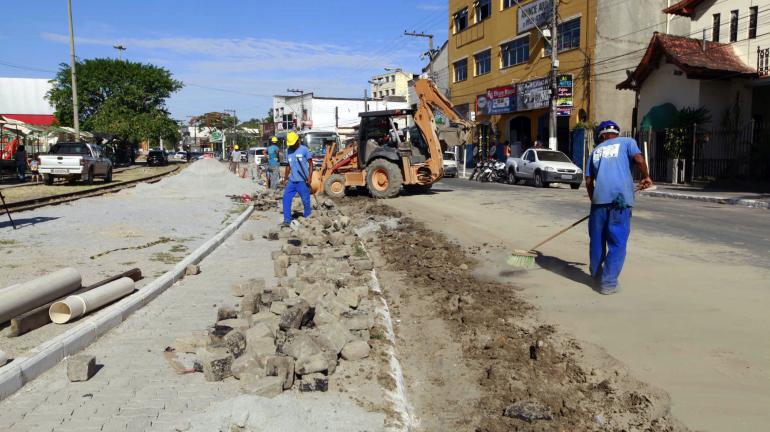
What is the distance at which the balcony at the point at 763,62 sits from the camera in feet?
72.7

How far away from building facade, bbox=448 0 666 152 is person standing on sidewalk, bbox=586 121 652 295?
23051 millimetres

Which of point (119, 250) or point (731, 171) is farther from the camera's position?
point (731, 171)

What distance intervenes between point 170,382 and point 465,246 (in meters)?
6.08

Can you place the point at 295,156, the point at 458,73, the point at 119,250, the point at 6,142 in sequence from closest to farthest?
the point at 119,250 → the point at 295,156 → the point at 6,142 → the point at 458,73

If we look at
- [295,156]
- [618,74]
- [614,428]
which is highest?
[618,74]

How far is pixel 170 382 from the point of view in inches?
153

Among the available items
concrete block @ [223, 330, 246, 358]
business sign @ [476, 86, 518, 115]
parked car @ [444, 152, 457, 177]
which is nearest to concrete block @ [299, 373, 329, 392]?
concrete block @ [223, 330, 246, 358]

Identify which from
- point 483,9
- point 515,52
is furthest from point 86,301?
point 483,9

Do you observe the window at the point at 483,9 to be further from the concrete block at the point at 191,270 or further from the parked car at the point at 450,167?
the concrete block at the point at 191,270

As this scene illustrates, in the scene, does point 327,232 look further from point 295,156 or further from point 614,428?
point 614,428

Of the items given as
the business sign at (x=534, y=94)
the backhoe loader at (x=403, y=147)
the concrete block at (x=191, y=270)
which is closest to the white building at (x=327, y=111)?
the business sign at (x=534, y=94)

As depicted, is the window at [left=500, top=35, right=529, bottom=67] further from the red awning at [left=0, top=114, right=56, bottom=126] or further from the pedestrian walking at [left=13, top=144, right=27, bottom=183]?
the red awning at [left=0, top=114, right=56, bottom=126]

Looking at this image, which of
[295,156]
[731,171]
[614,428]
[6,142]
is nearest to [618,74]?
[731,171]

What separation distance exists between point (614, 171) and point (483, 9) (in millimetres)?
35549
